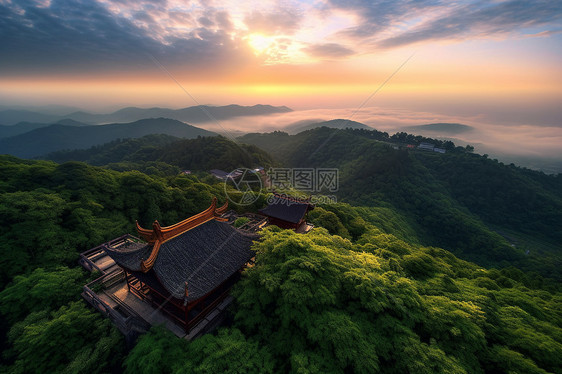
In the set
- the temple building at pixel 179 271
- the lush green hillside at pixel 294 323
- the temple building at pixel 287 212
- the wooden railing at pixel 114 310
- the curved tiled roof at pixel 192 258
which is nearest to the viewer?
the lush green hillside at pixel 294 323

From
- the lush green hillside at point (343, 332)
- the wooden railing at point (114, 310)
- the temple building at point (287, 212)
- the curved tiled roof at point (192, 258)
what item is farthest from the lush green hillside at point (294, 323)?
the temple building at point (287, 212)

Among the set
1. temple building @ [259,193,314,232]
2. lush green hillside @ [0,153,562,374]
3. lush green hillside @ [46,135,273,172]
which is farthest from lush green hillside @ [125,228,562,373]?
lush green hillside @ [46,135,273,172]

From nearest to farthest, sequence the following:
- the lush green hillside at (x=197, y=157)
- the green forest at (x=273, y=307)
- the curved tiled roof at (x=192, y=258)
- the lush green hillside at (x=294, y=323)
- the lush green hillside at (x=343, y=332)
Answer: the lush green hillside at (x=343, y=332)
the lush green hillside at (x=294, y=323)
the green forest at (x=273, y=307)
the curved tiled roof at (x=192, y=258)
the lush green hillside at (x=197, y=157)

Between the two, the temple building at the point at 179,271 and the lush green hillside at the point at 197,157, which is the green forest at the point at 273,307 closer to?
the temple building at the point at 179,271

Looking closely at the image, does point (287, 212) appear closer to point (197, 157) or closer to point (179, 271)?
point (179, 271)

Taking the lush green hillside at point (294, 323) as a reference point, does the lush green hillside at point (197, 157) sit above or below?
below

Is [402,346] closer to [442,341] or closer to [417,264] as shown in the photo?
[442,341]

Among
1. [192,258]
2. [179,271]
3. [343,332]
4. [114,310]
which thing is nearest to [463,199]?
[343,332]
